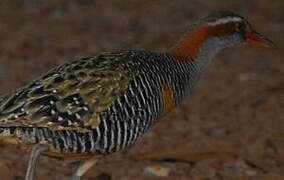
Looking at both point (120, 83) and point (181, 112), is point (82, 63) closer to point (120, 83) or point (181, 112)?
point (120, 83)

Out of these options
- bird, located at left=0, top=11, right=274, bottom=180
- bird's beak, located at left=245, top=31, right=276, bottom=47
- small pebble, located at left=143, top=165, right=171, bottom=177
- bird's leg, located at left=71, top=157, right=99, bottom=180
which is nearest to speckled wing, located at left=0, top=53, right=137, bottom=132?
bird, located at left=0, top=11, right=274, bottom=180

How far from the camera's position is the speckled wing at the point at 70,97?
6.63 meters

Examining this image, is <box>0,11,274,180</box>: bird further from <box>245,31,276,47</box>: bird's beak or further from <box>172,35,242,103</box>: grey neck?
<box>245,31,276,47</box>: bird's beak

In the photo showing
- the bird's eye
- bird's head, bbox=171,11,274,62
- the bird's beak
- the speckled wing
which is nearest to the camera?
the speckled wing

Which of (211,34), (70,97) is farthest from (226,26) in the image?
(70,97)

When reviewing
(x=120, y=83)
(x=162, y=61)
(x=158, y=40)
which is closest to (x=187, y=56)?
(x=162, y=61)

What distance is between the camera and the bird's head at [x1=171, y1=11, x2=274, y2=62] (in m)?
8.13

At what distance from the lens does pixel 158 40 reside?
44.0ft

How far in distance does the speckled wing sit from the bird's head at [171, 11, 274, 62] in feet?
3.60

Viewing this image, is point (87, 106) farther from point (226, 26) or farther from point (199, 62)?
point (226, 26)

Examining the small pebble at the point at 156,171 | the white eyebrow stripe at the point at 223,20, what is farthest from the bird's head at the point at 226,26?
the small pebble at the point at 156,171

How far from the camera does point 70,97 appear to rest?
22.4 ft

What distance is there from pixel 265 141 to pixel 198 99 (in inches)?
73.0

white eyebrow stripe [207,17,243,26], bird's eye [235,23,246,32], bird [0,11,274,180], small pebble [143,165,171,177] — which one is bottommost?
small pebble [143,165,171,177]
